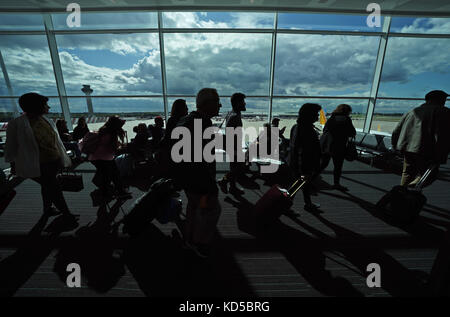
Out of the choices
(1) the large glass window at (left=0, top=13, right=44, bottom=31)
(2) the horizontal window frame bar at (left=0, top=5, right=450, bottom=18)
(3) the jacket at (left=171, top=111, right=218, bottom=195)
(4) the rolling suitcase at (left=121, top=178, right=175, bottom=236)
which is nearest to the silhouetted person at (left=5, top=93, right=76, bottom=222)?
(4) the rolling suitcase at (left=121, top=178, right=175, bottom=236)

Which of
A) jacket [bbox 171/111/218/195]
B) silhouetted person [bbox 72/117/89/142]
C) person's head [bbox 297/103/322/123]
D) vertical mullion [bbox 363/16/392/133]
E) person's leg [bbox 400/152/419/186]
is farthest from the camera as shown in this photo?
vertical mullion [bbox 363/16/392/133]

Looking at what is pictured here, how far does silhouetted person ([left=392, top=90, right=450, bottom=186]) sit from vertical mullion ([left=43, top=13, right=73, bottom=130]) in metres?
8.72

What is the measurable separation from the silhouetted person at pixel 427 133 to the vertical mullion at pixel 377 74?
15.6 feet

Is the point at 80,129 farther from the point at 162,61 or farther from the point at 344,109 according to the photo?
the point at 344,109

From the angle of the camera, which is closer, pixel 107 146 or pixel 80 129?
pixel 107 146

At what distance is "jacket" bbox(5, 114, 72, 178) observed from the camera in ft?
5.77

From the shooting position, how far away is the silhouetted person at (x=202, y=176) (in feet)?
4.38

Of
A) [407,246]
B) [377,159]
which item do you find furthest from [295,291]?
[377,159]

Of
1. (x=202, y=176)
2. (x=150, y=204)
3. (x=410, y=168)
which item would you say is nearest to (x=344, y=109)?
(x=410, y=168)

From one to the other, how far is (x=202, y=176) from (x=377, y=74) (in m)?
7.52

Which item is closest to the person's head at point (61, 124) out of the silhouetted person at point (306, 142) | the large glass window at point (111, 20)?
the large glass window at point (111, 20)

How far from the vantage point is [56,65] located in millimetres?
5789

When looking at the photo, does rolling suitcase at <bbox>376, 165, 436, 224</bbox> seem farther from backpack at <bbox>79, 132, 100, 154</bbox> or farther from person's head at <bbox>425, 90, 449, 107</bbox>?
backpack at <bbox>79, 132, 100, 154</bbox>

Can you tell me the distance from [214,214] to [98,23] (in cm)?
719
